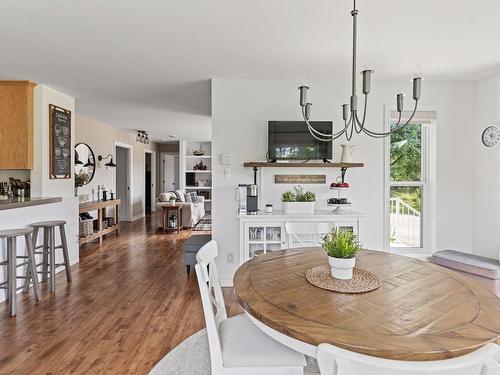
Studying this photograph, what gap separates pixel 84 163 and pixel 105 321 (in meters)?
4.23

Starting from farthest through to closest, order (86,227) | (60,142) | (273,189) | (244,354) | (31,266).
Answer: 1. (86,227)
2. (60,142)
3. (273,189)
4. (31,266)
5. (244,354)

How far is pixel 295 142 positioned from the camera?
3617 mm

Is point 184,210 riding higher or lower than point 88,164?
lower

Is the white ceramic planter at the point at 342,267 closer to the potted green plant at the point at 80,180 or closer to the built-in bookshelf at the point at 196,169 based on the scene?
the potted green plant at the point at 80,180

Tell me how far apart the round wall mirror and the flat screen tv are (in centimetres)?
403

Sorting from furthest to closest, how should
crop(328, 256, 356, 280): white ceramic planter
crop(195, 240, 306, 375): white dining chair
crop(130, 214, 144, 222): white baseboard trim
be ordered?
1. crop(130, 214, 144, 222): white baseboard trim
2. crop(328, 256, 356, 280): white ceramic planter
3. crop(195, 240, 306, 375): white dining chair

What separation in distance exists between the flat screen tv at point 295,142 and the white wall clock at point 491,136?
1.78 m

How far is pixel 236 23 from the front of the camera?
2371mm

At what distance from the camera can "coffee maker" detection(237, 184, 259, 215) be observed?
3480 millimetres

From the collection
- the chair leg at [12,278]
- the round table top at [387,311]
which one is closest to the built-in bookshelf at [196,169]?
the chair leg at [12,278]

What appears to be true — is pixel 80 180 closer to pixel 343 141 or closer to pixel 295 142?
pixel 295 142

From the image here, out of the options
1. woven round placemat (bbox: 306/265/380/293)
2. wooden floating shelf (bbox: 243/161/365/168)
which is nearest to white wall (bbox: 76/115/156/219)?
wooden floating shelf (bbox: 243/161/365/168)

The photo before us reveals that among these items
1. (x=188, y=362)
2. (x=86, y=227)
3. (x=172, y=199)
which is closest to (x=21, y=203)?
(x=86, y=227)

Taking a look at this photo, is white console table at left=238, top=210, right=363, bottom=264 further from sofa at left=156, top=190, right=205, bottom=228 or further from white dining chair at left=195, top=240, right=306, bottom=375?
sofa at left=156, top=190, right=205, bottom=228
